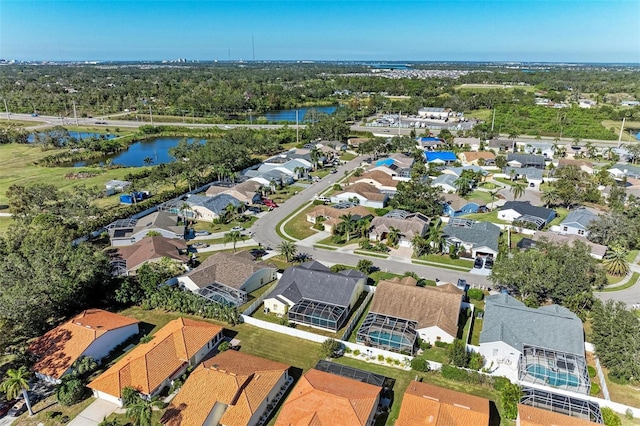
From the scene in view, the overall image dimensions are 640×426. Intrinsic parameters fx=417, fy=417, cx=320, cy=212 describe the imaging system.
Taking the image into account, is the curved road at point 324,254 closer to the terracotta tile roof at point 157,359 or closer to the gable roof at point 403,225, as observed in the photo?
the gable roof at point 403,225

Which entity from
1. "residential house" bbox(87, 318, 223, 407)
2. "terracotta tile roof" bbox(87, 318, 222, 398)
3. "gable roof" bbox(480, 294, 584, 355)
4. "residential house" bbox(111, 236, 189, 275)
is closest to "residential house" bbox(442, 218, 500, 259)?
"gable roof" bbox(480, 294, 584, 355)

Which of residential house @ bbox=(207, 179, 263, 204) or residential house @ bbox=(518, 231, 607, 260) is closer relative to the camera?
residential house @ bbox=(518, 231, 607, 260)

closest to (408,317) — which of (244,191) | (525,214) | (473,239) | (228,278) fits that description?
(228,278)

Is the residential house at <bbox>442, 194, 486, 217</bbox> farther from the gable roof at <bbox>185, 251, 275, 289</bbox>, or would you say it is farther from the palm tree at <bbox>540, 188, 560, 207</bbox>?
the gable roof at <bbox>185, 251, 275, 289</bbox>

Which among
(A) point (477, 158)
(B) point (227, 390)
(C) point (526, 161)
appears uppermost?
(A) point (477, 158)

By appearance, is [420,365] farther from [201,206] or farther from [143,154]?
[143,154]

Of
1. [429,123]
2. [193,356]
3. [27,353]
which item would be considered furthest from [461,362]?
[429,123]

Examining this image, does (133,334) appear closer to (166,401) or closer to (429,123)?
(166,401)
